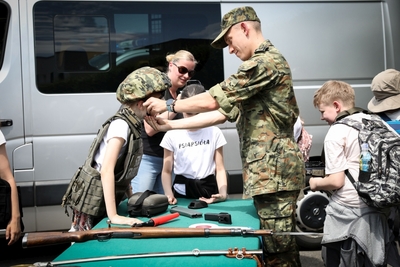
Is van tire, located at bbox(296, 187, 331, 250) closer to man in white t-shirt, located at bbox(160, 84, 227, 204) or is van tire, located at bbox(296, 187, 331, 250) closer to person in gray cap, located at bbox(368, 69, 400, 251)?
person in gray cap, located at bbox(368, 69, 400, 251)

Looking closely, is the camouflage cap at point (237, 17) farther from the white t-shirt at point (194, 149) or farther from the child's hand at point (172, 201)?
the child's hand at point (172, 201)

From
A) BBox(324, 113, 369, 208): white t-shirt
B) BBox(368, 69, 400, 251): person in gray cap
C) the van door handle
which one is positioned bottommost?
BBox(324, 113, 369, 208): white t-shirt

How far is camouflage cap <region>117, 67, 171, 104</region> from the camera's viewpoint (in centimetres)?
297

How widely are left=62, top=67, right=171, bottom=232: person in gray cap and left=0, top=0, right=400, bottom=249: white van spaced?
1.79m

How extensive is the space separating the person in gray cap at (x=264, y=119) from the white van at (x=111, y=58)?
1.92 meters

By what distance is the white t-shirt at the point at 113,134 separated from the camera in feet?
9.55

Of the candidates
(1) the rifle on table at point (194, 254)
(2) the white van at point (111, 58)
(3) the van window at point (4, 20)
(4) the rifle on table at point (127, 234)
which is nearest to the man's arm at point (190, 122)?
(4) the rifle on table at point (127, 234)

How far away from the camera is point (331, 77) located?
5188 mm

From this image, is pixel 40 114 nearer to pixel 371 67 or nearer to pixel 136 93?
pixel 136 93

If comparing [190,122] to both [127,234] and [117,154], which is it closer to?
[117,154]

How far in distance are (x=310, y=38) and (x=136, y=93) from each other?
8.54ft

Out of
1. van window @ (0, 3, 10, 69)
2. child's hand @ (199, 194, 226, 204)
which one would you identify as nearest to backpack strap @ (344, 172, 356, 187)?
child's hand @ (199, 194, 226, 204)

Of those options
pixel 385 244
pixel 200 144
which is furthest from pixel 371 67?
pixel 385 244

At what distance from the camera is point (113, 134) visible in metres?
2.91
